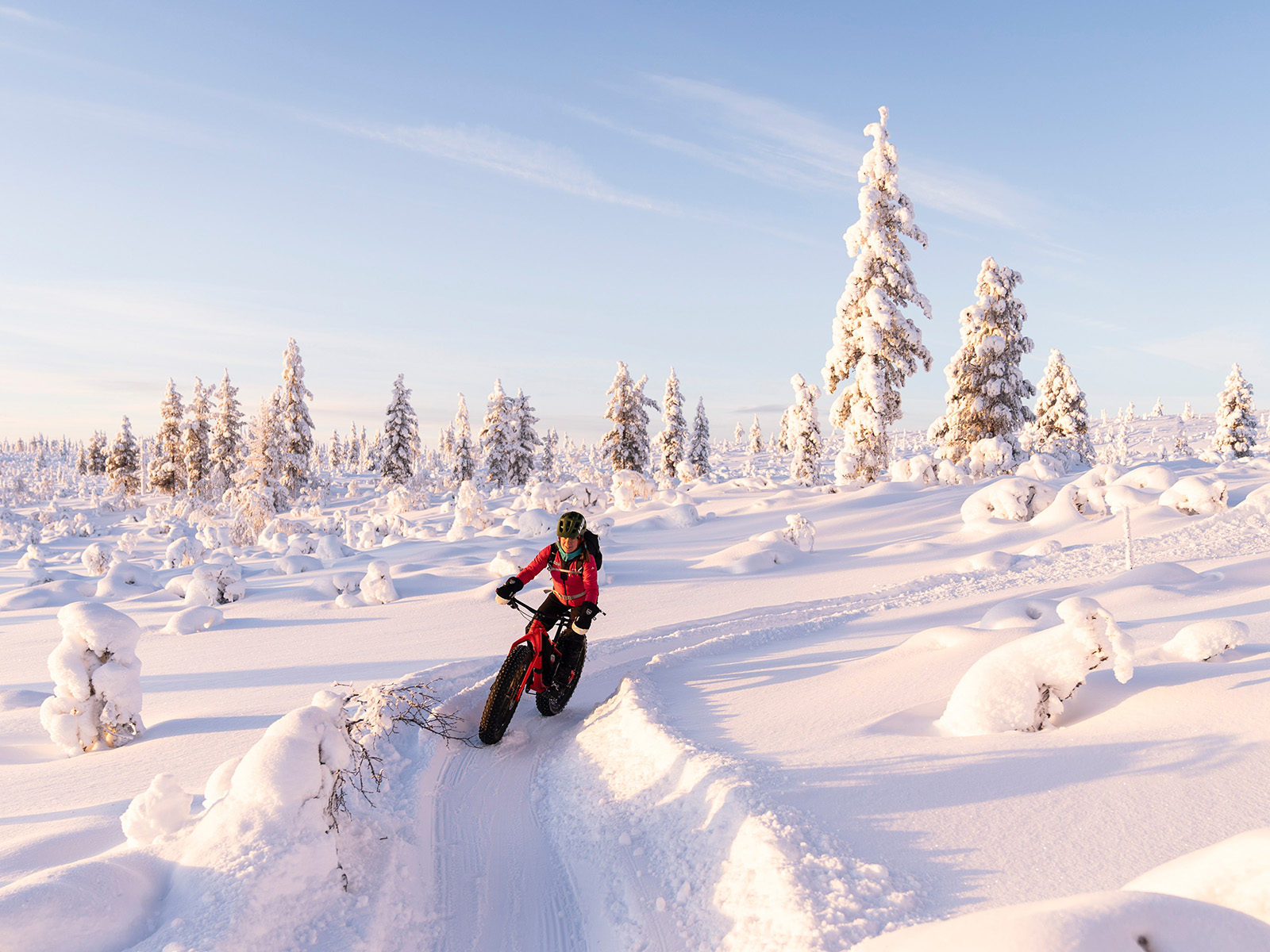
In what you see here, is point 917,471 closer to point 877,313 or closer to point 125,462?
point 877,313

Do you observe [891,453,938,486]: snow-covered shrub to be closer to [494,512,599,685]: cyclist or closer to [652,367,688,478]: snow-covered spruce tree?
[494,512,599,685]: cyclist

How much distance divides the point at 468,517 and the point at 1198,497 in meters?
16.0

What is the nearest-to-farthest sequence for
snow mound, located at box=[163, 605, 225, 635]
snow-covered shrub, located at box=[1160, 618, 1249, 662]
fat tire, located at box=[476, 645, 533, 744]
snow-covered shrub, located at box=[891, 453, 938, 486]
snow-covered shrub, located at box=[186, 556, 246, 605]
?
snow-covered shrub, located at box=[1160, 618, 1249, 662]
fat tire, located at box=[476, 645, 533, 744]
snow mound, located at box=[163, 605, 225, 635]
snow-covered shrub, located at box=[186, 556, 246, 605]
snow-covered shrub, located at box=[891, 453, 938, 486]

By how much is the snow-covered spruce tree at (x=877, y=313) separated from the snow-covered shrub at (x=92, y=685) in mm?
20331

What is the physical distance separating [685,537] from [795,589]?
4882 millimetres

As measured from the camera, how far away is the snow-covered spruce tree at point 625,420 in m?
40.8

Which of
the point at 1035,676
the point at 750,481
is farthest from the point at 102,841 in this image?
the point at 750,481

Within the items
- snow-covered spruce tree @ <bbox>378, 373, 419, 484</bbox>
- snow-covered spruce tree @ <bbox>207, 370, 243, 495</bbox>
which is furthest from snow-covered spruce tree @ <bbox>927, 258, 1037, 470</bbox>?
snow-covered spruce tree @ <bbox>207, 370, 243, 495</bbox>

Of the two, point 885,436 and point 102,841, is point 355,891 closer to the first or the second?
point 102,841

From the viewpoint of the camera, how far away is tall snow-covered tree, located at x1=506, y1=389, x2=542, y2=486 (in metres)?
47.2

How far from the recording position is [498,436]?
4625 centimetres

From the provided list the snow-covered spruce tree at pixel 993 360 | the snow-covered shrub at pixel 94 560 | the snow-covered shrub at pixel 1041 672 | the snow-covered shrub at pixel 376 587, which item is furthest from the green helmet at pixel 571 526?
the snow-covered spruce tree at pixel 993 360

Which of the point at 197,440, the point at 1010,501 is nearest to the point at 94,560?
the point at 1010,501

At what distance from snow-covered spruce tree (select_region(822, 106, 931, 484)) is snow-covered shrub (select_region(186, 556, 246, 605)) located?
1799 cm
